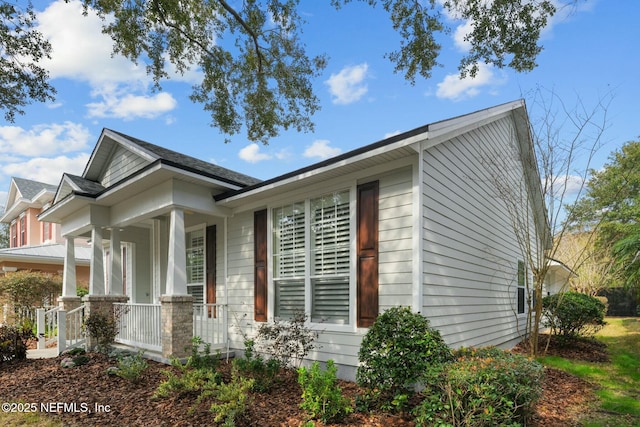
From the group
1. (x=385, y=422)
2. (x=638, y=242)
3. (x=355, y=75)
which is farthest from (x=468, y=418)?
(x=355, y=75)

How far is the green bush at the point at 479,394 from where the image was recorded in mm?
3871

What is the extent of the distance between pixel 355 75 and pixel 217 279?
25.7 ft

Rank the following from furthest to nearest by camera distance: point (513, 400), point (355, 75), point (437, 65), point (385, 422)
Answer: point (355, 75) < point (437, 65) < point (385, 422) < point (513, 400)

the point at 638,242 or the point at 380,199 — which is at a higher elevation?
the point at 380,199

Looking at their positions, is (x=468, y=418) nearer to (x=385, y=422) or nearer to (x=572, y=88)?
(x=385, y=422)

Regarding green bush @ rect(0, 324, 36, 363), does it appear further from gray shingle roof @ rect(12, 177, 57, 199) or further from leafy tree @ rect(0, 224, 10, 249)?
leafy tree @ rect(0, 224, 10, 249)

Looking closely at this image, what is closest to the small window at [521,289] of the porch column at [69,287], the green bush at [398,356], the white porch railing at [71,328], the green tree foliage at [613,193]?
the green bush at [398,356]

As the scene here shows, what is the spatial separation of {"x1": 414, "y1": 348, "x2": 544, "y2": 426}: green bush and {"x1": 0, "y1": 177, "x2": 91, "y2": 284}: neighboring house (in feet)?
56.7

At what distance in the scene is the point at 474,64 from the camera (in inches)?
302

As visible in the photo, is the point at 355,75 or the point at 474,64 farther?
the point at 355,75

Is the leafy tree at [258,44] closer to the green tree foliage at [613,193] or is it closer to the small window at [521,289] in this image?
the small window at [521,289]

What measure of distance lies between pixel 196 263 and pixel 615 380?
29.8 feet

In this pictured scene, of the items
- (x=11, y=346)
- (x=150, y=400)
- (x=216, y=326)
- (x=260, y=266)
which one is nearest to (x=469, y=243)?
(x=260, y=266)

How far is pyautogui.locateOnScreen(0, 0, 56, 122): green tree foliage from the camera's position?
7090 millimetres
